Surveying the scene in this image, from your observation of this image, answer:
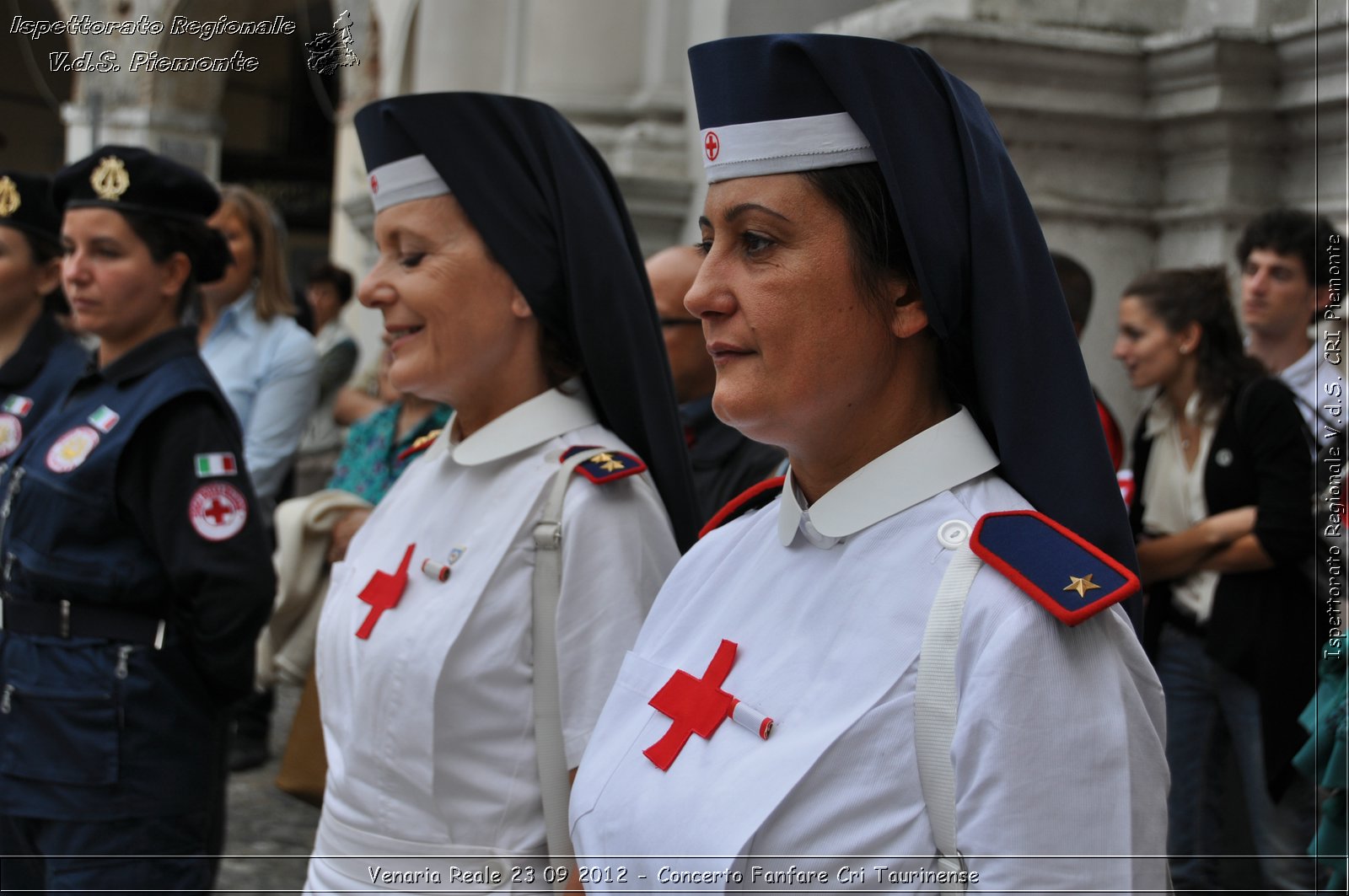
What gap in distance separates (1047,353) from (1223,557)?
8.13 feet

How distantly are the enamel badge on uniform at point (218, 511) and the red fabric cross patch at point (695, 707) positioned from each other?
1832mm

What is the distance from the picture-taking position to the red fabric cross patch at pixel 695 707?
180 centimetres

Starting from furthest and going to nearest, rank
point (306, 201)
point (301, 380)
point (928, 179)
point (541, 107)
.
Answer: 1. point (306, 201)
2. point (301, 380)
3. point (541, 107)
4. point (928, 179)

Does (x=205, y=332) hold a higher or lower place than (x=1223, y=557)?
higher

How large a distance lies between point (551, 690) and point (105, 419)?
5.10 ft

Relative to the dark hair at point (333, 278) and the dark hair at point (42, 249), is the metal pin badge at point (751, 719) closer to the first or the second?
the dark hair at point (42, 249)

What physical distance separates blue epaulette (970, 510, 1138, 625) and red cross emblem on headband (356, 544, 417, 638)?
1.32 metres

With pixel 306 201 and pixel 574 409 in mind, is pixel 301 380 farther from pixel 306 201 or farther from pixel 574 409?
pixel 306 201

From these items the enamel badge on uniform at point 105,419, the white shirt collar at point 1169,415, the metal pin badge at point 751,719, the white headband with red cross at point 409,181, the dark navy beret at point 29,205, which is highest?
the white headband with red cross at point 409,181

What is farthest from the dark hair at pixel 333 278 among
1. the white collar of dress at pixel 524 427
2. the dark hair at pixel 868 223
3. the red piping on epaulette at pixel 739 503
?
the dark hair at pixel 868 223

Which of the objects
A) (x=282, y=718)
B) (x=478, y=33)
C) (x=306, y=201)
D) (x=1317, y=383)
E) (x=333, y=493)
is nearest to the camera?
(x=1317, y=383)

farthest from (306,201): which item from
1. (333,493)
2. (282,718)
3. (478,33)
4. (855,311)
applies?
(855,311)

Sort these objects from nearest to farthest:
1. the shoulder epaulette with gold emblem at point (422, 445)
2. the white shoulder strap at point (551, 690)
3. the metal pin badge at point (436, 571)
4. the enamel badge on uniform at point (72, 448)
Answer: the white shoulder strap at point (551, 690) < the metal pin badge at point (436, 571) < the shoulder epaulette with gold emblem at point (422, 445) < the enamel badge on uniform at point (72, 448)

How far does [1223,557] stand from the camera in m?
3.97
